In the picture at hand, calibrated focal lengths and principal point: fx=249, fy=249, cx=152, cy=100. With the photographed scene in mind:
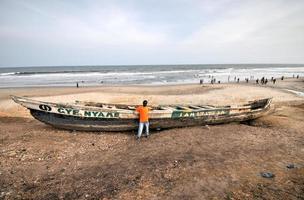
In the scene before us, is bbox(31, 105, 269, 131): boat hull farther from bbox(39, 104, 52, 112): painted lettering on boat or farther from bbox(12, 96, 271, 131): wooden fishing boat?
bbox(39, 104, 52, 112): painted lettering on boat

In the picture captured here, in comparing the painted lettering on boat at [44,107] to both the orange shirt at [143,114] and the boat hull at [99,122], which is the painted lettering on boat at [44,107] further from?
the orange shirt at [143,114]

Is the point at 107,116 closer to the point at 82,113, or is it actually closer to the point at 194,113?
the point at 82,113

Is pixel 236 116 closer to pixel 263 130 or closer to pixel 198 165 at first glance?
pixel 263 130

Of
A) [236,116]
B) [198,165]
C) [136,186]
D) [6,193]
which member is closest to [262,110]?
[236,116]

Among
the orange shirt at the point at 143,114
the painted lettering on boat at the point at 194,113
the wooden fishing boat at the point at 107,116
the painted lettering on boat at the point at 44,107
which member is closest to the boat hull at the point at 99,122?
the wooden fishing boat at the point at 107,116

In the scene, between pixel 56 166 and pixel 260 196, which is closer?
pixel 260 196

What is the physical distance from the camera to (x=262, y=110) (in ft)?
37.6

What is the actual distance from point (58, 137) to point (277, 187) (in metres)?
7.20

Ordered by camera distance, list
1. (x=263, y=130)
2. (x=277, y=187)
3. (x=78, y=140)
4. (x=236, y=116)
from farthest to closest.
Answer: (x=236, y=116)
(x=263, y=130)
(x=78, y=140)
(x=277, y=187)

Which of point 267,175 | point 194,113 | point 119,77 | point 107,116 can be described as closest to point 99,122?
point 107,116

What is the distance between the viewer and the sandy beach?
534cm

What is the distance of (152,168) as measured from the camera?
21.1 ft

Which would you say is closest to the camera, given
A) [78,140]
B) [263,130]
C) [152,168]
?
[152,168]

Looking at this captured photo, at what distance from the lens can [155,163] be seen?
675 cm
